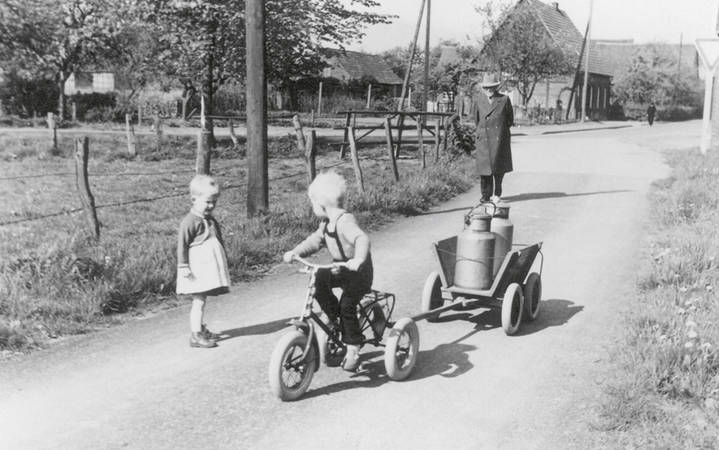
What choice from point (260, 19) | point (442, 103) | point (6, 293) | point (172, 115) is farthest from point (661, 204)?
point (442, 103)

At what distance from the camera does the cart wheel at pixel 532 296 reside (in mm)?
6070

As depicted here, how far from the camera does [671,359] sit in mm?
4688

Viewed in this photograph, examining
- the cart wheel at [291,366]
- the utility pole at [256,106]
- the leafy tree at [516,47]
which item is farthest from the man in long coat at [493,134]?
the leafy tree at [516,47]

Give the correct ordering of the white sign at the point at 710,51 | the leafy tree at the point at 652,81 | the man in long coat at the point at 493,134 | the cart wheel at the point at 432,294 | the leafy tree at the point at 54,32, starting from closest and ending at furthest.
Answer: the cart wheel at the point at 432,294, the man in long coat at the point at 493,134, the leafy tree at the point at 54,32, the white sign at the point at 710,51, the leafy tree at the point at 652,81

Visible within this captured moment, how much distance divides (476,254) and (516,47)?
4233 centimetres

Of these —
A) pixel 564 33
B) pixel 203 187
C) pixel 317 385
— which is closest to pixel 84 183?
pixel 203 187

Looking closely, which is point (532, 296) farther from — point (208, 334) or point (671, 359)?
point (208, 334)

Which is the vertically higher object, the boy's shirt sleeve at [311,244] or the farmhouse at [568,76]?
the farmhouse at [568,76]

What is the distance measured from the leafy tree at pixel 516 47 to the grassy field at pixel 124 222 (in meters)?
26.8

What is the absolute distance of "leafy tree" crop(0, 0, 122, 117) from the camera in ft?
40.4

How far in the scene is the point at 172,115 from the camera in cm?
4138

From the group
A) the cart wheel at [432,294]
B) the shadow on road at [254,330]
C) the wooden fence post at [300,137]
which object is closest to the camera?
the shadow on road at [254,330]

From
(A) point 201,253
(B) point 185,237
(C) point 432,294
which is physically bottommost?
(C) point 432,294

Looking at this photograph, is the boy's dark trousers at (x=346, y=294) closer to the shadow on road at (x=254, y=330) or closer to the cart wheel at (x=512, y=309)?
the shadow on road at (x=254, y=330)
